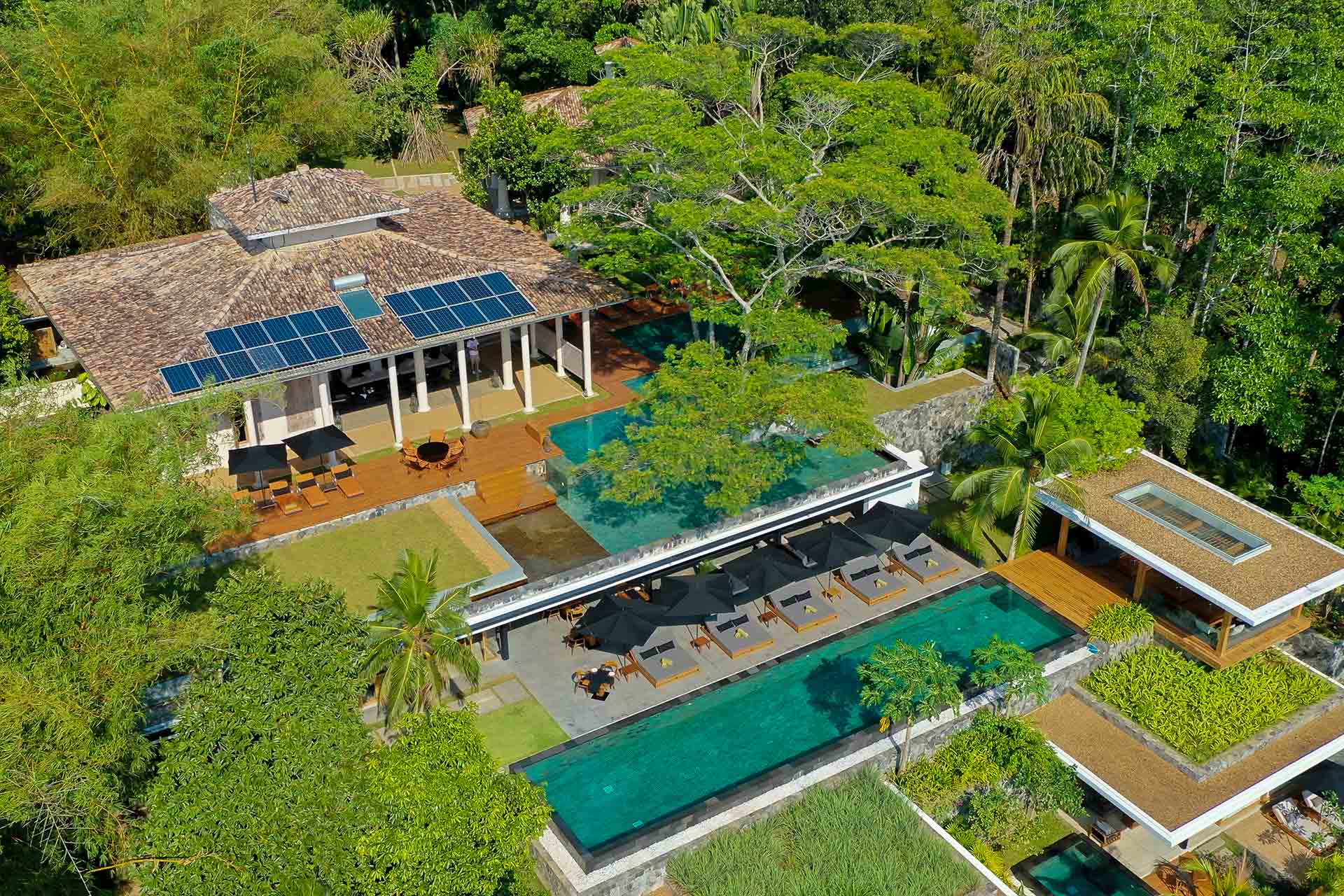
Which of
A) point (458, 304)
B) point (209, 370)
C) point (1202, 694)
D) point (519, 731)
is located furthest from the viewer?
point (458, 304)

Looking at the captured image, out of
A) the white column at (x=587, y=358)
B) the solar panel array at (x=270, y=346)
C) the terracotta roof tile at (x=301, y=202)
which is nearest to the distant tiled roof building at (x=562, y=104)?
the terracotta roof tile at (x=301, y=202)

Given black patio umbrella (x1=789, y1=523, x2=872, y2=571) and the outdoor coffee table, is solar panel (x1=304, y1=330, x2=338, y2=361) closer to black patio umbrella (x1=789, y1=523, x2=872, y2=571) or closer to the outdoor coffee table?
the outdoor coffee table

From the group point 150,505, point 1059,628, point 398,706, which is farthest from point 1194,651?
point 150,505

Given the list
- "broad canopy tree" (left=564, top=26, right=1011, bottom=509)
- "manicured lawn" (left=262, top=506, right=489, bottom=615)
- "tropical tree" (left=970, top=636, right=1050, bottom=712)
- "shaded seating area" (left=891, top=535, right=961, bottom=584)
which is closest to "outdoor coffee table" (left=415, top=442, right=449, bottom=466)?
"manicured lawn" (left=262, top=506, right=489, bottom=615)

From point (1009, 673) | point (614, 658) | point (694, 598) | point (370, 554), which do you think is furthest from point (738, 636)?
point (370, 554)

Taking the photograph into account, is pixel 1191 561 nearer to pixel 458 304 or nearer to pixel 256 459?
pixel 458 304

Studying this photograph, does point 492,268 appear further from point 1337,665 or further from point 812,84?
point 1337,665
